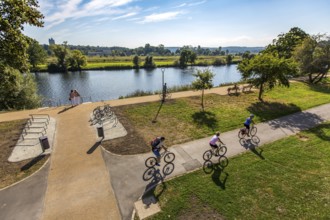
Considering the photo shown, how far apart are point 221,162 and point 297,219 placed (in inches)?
172

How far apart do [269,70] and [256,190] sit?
16.1 meters

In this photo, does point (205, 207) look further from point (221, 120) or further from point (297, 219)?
point (221, 120)

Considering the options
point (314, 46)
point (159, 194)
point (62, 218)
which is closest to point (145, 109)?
point (159, 194)

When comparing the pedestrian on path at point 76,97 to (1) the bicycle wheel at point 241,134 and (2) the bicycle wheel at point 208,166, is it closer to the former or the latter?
(2) the bicycle wheel at point 208,166

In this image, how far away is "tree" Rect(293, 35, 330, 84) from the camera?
95.5ft

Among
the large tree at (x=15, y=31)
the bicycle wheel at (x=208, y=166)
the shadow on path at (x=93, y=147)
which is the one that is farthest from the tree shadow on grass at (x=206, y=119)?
the large tree at (x=15, y=31)

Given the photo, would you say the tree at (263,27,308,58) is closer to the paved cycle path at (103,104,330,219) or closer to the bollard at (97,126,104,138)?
the paved cycle path at (103,104,330,219)

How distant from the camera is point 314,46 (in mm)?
30062

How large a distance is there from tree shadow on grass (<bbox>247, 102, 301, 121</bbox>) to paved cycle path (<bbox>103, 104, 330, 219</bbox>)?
1135 mm

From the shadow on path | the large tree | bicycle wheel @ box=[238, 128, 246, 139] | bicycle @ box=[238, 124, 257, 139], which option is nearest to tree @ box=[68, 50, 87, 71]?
the large tree

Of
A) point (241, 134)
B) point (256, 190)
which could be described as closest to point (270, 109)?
point (241, 134)

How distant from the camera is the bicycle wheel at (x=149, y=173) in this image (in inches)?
396

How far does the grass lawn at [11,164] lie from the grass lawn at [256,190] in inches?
275

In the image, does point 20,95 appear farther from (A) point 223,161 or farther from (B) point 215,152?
(A) point 223,161
